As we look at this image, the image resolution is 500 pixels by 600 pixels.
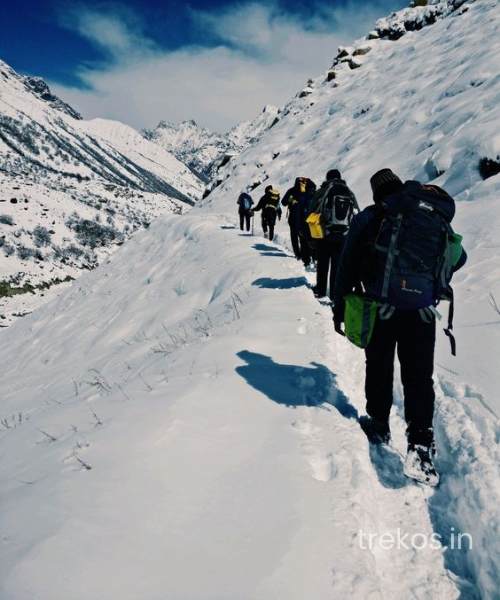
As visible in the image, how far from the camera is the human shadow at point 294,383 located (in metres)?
4.02

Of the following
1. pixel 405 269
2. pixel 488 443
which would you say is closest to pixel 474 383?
pixel 488 443

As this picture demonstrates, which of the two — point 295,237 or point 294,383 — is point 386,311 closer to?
point 294,383

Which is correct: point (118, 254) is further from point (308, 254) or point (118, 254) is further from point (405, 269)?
point (405, 269)

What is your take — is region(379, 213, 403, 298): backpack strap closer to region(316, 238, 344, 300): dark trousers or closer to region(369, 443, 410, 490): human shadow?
region(369, 443, 410, 490): human shadow

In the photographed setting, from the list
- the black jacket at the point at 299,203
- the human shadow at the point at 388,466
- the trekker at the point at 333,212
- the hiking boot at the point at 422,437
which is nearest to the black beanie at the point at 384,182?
the hiking boot at the point at 422,437

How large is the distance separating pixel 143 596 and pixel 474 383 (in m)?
3.61

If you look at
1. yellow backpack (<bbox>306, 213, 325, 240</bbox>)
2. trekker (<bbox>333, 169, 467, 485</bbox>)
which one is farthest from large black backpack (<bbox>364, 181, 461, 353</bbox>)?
yellow backpack (<bbox>306, 213, 325, 240</bbox>)

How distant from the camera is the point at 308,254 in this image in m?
10.1

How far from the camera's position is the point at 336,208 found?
690 centimetres

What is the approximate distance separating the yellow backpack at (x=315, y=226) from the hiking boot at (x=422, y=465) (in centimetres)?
447

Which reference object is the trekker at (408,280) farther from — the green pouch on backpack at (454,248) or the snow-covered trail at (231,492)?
the snow-covered trail at (231,492)

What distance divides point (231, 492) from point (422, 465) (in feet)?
4.90

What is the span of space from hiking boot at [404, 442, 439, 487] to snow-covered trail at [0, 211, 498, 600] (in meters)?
0.12
